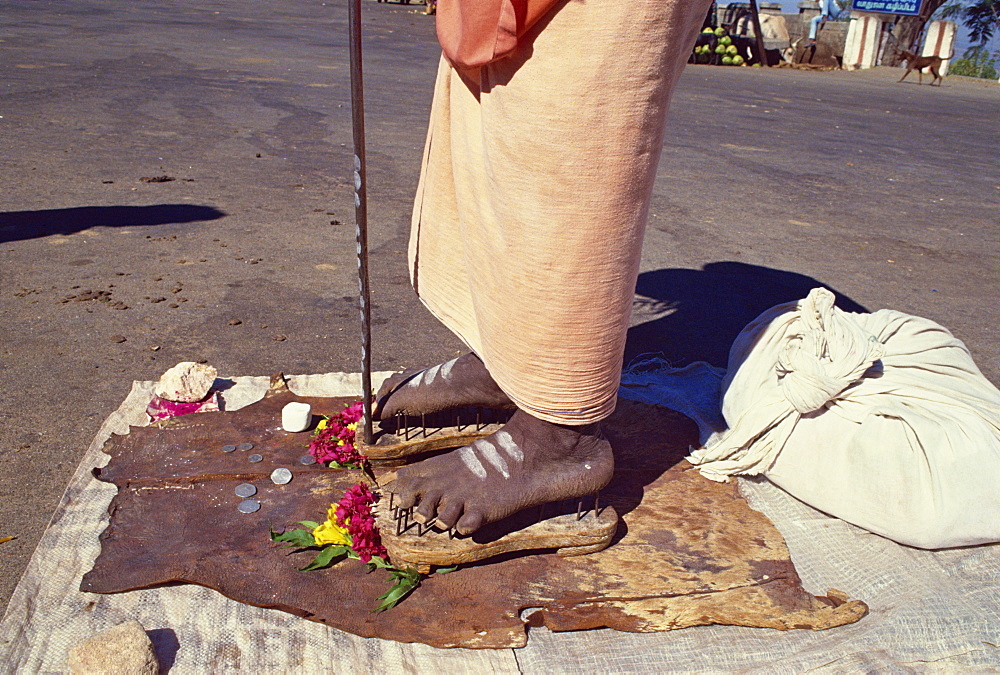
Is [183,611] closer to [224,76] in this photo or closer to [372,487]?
[372,487]

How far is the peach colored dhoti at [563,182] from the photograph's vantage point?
1443 millimetres

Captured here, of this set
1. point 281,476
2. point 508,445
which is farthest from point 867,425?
point 281,476

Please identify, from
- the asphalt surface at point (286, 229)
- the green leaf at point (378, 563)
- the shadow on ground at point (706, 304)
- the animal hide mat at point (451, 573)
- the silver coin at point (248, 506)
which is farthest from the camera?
the shadow on ground at point (706, 304)

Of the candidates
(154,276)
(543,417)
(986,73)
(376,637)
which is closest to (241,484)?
(376,637)

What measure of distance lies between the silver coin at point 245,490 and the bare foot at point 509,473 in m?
0.37

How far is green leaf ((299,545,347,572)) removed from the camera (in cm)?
173

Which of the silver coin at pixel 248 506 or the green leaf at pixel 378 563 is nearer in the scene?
the green leaf at pixel 378 563

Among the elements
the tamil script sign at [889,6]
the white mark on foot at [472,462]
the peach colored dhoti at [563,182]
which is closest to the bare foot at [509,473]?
the white mark on foot at [472,462]

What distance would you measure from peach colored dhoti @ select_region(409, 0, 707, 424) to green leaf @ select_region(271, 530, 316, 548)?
55cm

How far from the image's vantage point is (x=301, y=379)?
2.53 m

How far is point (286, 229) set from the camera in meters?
4.25

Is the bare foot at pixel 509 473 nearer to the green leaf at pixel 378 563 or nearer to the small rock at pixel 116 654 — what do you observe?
the green leaf at pixel 378 563

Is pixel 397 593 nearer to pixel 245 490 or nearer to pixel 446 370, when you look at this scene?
pixel 245 490

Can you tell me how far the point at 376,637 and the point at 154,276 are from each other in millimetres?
2405
